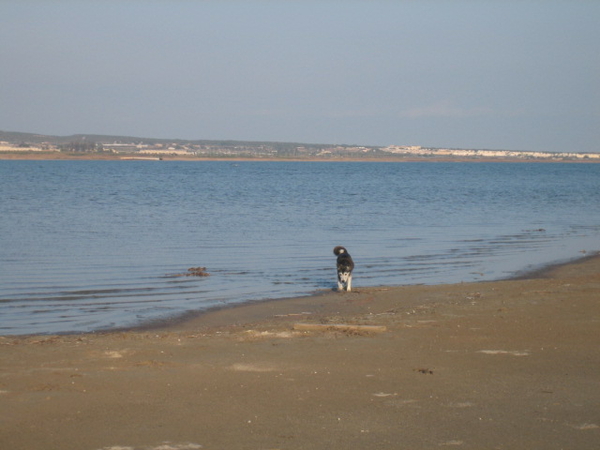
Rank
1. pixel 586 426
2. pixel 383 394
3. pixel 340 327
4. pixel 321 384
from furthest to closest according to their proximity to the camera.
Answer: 1. pixel 340 327
2. pixel 321 384
3. pixel 383 394
4. pixel 586 426

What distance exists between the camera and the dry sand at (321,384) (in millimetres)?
6031

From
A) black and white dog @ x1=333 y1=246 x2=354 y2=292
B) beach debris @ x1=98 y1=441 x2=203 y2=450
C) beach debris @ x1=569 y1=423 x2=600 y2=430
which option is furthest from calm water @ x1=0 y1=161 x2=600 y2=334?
beach debris @ x1=569 y1=423 x2=600 y2=430

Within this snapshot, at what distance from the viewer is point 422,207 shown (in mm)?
40219

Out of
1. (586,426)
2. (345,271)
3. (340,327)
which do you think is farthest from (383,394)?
(345,271)

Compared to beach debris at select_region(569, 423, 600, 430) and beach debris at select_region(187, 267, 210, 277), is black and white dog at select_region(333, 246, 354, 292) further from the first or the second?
beach debris at select_region(569, 423, 600, 430)

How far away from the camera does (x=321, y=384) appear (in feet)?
24.6

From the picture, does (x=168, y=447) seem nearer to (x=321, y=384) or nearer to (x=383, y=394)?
(x=321, y=384)

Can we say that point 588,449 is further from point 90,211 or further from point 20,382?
point 90,211

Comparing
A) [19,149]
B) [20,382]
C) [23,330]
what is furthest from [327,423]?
[19,149]

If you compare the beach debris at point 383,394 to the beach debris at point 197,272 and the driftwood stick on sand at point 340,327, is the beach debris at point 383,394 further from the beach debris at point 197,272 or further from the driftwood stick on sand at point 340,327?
the beach debris at point 197,272

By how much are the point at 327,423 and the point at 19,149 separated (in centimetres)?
18253

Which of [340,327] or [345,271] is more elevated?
[345,271]

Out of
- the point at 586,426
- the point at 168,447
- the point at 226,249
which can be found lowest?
the point at 226,249

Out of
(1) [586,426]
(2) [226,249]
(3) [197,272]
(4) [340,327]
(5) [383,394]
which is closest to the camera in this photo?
(1) [586,426]
